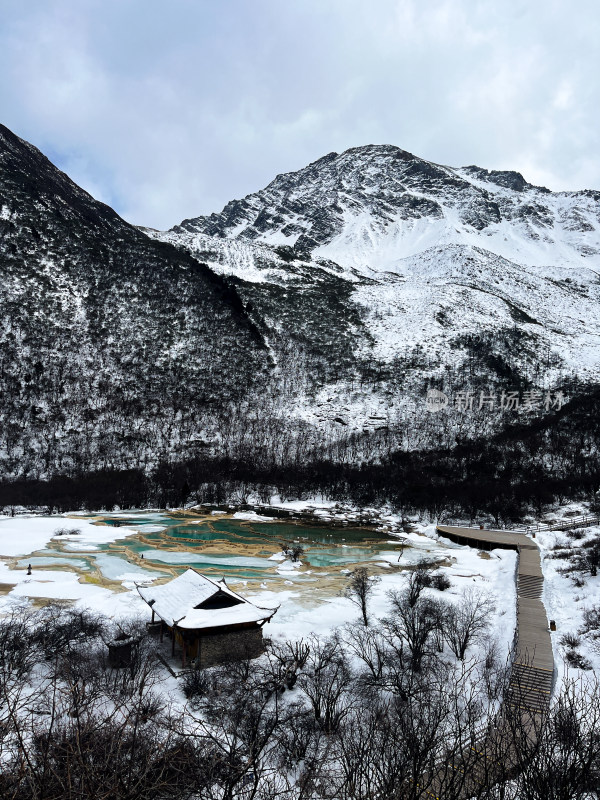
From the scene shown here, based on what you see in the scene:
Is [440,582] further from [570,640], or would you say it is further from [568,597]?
[570,640]

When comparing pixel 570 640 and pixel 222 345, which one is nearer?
pixel 570 640

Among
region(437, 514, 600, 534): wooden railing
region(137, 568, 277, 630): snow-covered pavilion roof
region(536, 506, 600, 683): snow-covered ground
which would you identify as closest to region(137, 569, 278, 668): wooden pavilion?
region(137, 568, 277, 630): snow-covered pavilion roof

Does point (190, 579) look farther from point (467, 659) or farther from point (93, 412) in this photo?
point (93, 412)

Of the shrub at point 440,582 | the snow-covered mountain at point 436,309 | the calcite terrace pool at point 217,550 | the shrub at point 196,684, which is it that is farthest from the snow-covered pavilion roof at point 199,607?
the snow-covered mountain at point 436,309

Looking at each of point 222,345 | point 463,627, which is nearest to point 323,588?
point 463,627

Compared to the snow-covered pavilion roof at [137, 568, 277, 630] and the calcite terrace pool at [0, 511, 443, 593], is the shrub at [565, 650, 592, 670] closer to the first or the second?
the snow-covered pavilion roof at [137, 568, 277, 630]

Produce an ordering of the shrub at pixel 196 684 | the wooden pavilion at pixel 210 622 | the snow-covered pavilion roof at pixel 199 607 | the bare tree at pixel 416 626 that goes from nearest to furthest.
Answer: the shrub at pixel 196 684
the bare tree at pixel 416 626
the wooden pavilion at pixel 210 622
the snow-covered pavilion roof at pixel 199 607

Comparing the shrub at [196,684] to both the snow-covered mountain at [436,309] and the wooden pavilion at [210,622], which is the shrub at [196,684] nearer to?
the wooden pavilion at [210,622]
